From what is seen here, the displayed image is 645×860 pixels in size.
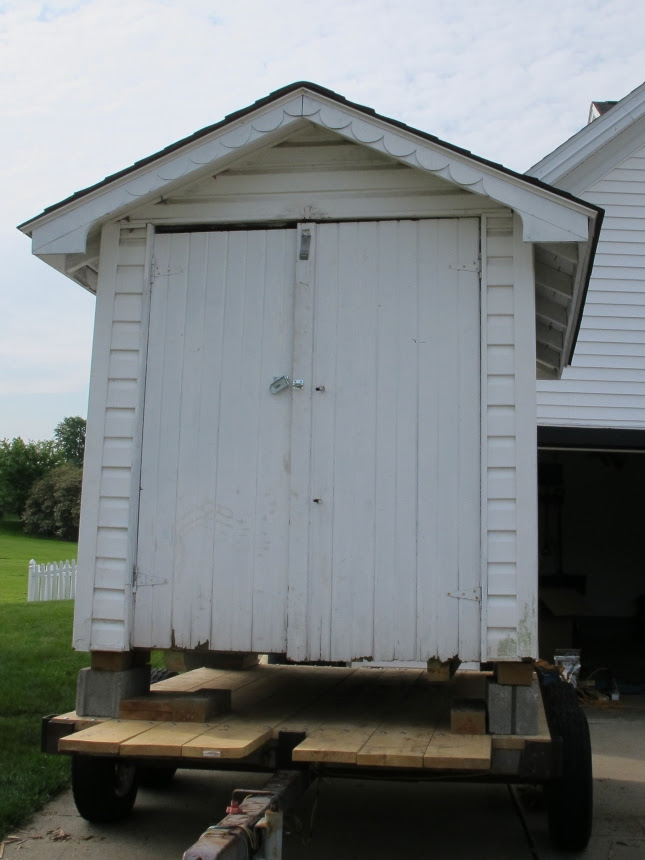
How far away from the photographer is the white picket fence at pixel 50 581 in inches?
803

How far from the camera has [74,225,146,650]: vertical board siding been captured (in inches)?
191

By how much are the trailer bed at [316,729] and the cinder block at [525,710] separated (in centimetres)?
6

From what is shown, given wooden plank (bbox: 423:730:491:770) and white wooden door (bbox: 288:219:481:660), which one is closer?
wooden plank (bbox: 423:730:491:770)

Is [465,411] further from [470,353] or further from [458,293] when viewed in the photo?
[458,293]

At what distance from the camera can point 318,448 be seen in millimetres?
4871

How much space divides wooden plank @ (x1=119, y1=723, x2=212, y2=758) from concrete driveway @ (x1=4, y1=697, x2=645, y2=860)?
2.03 feet

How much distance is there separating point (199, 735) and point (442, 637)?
1.29 metres

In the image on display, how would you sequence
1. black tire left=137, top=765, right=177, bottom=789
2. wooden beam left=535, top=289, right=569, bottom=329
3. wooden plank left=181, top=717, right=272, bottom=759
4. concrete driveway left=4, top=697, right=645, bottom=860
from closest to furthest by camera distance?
wooden plank left=181, top=717, right=272, bottom=759
concrete driveway left=4, top=697, right=645, bottom=860
black tire left=137, top=765, right=177, bottom=789
wooden beam left=535, top=289, right=569, bottom=329

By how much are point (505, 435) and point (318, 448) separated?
96 cm

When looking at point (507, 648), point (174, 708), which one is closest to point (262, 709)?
point (174, 708)

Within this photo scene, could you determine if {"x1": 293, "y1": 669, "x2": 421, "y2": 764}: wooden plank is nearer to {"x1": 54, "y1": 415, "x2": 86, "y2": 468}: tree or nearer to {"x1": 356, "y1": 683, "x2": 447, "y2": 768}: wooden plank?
{"x1": 356, "y1": 683, "x2": 447, "y2": 768}: wooden plank

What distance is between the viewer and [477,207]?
4.95m

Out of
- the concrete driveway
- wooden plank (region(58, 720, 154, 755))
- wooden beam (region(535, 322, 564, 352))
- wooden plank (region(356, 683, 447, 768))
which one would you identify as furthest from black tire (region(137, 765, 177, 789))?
wooden beam (region(535, 322, 564, 352))

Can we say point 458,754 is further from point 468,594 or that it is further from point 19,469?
point 19,469
